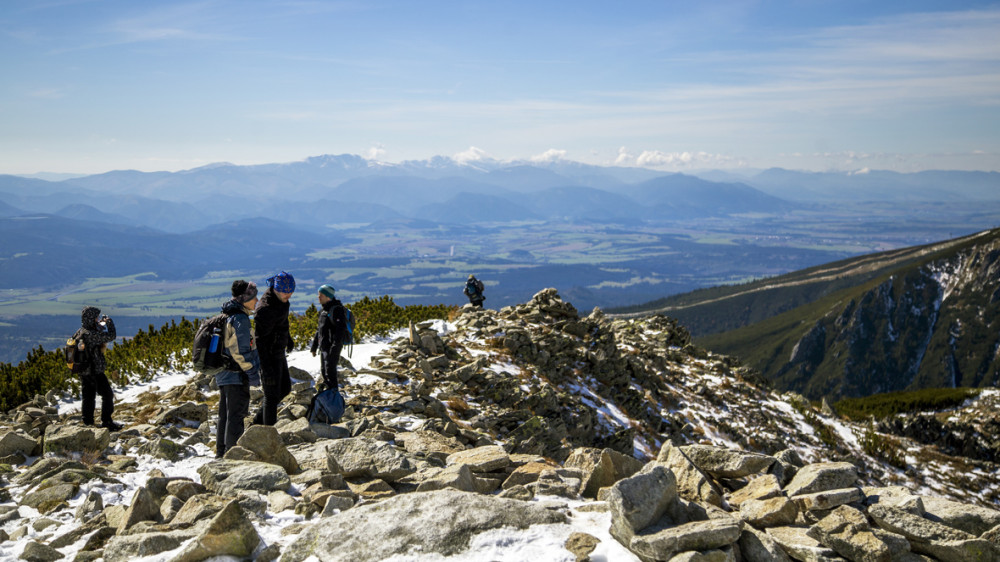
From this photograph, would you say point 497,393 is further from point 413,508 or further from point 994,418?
point 994,418

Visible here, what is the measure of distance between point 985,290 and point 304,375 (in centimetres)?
25215

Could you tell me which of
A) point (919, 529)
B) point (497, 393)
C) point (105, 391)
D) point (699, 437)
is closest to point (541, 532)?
point (919, 529)

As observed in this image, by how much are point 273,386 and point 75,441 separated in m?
3.49

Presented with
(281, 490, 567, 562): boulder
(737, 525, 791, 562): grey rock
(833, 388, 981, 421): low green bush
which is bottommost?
(833, 388, 981, 421): low green bush

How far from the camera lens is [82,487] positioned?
8.57 m

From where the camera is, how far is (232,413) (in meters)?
10.3

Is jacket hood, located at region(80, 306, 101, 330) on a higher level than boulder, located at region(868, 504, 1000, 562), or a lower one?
higher

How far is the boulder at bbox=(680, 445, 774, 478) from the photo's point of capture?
880cm

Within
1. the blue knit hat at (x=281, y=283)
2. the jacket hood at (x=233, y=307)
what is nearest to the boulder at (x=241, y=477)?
the jacket hood at (x=233, y=307)

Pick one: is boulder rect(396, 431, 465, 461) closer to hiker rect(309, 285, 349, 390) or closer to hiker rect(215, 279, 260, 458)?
hiker rect(309, 285, 349, 390)

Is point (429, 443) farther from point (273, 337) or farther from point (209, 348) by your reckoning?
point (209, 348)

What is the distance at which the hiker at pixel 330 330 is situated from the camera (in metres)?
13.1

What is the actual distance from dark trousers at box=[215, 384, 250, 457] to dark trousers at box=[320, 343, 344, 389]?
254 centimetres

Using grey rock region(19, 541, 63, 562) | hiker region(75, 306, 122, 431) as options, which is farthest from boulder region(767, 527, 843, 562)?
hiker region(75, 306, 122, 431)
